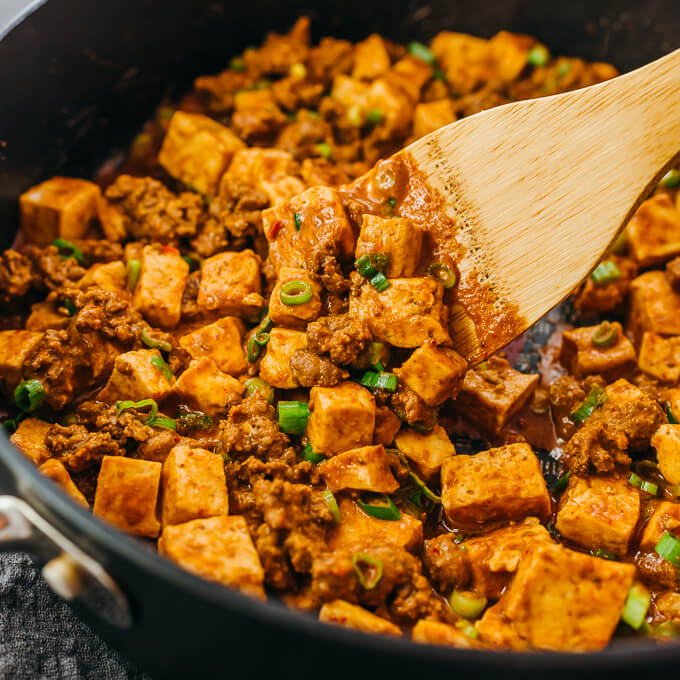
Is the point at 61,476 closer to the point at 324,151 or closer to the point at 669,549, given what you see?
the point at 669,549

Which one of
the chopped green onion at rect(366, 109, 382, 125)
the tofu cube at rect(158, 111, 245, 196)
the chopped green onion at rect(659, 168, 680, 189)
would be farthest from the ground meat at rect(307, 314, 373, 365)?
the chopped green onion at rect(659, 168, 680, 189)

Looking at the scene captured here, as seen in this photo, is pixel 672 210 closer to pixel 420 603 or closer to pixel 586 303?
pixel 586 303

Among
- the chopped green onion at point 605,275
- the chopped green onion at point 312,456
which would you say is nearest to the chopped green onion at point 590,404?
the chopped green onion at point 605,275

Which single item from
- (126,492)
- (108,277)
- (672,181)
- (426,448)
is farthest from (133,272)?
(672,181)

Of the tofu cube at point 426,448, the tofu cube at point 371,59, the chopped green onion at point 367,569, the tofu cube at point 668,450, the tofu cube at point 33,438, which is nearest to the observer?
the chopped green onion at point 367,569

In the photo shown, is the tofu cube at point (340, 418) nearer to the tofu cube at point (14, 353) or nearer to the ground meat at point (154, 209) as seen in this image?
the tofu cube at point (14, 353)
